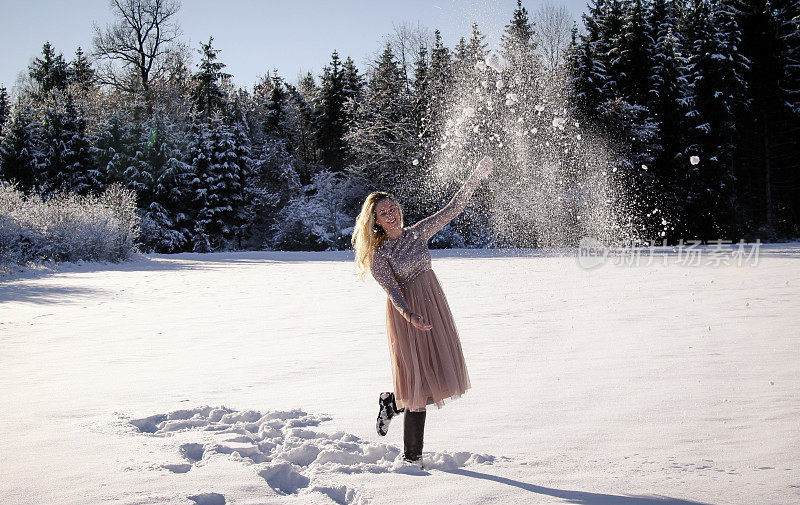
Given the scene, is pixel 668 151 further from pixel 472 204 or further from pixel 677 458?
pixel 677 458

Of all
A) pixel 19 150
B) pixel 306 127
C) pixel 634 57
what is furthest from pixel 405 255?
pixel 306 127

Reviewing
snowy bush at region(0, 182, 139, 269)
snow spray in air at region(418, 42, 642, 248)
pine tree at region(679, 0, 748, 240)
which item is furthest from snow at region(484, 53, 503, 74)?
snowy bush at region(0, 182, 139, 269)

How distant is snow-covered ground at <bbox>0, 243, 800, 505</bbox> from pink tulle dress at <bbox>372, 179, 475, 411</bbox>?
16.6 inches

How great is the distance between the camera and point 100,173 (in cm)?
3403

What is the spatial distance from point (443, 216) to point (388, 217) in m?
0.45

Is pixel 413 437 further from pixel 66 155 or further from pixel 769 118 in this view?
pixel 66 155

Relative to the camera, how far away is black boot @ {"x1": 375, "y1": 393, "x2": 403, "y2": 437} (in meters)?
3.61

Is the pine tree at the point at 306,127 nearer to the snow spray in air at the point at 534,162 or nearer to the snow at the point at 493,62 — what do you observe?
the snow spray in air at the point at 534,162

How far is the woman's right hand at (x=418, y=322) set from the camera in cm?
327

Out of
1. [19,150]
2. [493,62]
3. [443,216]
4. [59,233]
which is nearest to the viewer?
[443,216]

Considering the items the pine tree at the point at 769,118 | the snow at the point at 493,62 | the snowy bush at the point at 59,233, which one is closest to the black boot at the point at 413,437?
the snow at the point at 493,62

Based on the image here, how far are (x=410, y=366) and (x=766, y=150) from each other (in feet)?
107

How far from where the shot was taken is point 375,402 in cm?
459

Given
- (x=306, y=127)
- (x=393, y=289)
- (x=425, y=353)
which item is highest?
(x=306, y=127)
